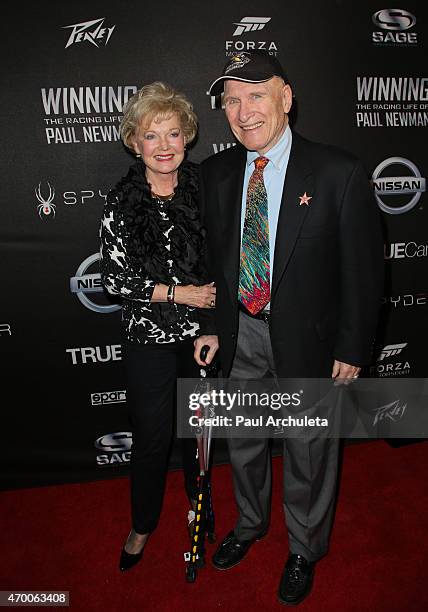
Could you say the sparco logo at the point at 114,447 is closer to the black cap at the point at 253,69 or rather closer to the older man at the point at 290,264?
the older man at the point at 290,264

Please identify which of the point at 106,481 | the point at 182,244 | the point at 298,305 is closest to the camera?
the point at 298,305

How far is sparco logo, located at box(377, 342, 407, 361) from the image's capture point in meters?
3.29

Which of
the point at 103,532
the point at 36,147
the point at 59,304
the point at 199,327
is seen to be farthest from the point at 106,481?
the point at 36,147

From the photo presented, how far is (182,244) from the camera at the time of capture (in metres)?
2.06

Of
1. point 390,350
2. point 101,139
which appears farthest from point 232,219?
point 390,350

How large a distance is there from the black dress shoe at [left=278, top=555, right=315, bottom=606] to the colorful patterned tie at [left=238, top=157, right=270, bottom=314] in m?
1.18

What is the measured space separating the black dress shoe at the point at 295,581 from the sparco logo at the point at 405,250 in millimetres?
1827

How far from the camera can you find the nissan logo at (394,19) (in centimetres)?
273

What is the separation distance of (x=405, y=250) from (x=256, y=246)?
5.07 ft

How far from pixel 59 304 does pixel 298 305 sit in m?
1.45

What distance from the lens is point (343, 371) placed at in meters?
2.03

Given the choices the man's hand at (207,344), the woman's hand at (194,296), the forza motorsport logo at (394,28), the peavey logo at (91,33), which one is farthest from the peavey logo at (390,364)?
the peavey logo at (91,33)

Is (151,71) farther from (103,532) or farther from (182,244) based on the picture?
(103,532)

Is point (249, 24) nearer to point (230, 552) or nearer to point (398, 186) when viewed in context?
point (398, 186)
